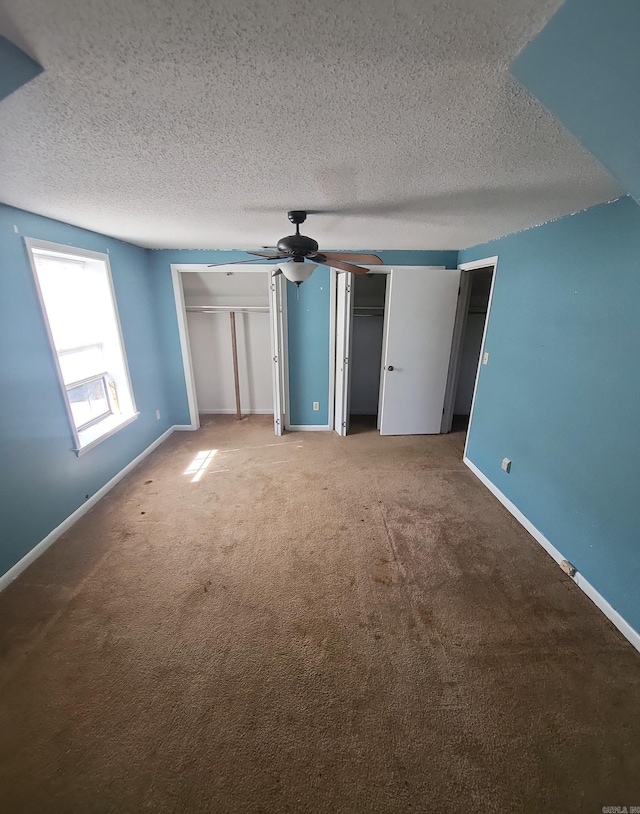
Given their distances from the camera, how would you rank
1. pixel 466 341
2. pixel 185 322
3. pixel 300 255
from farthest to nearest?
pixel 466 341, pixel 185 322, pixel 300 255

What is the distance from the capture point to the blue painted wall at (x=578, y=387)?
5.23ft

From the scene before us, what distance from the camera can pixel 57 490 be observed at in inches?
88.3

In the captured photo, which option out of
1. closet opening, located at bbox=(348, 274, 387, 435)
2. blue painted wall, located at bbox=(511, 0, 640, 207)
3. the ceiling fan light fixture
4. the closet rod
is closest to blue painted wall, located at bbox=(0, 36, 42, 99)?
blue painted wall, located at bbox=(511, 0, 640, 207)

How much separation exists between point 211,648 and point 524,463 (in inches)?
93.9

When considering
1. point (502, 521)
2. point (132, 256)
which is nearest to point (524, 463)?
point (502, 521)

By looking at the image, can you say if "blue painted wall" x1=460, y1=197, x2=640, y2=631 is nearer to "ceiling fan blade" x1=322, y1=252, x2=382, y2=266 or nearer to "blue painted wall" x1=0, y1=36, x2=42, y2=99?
"ceiling fan blade" x1=322, y1=252, x2=382, y2=266

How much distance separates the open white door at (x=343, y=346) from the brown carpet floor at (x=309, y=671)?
1597 millimetres

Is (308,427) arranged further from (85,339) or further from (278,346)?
(85,339)

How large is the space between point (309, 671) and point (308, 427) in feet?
9.36

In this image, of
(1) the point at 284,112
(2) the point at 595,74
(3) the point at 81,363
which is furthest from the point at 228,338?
(2) the point at 595,74

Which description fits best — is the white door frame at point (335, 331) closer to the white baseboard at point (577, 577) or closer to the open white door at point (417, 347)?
the open white door at point (417, 347)

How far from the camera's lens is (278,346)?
3662 mm

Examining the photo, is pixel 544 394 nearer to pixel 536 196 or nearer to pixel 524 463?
pixel 524 463

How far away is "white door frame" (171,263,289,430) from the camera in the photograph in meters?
3.48
